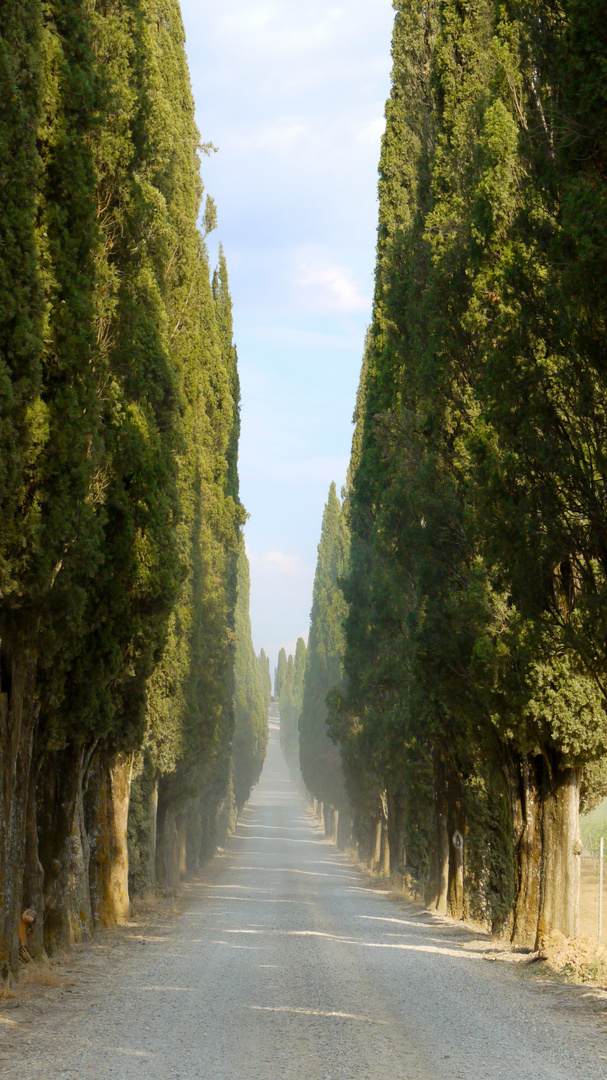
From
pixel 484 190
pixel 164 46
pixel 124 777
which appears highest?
pixel 164 46

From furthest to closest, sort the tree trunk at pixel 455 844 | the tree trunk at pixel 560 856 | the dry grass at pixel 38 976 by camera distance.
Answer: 1. the tree trunk at pixel 455 844
2. the tree trunk at pixel 560 856
3. the dry grass at pixel 38 976

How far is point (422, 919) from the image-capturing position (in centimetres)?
2166

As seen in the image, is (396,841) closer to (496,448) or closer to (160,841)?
(160,841)

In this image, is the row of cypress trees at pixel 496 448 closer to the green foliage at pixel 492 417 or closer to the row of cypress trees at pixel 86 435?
the green foliage at pixel 492 417

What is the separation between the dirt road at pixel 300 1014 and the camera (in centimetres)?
725

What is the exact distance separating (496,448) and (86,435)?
204 inches

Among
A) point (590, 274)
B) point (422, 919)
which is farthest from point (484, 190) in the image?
point (422, 919)

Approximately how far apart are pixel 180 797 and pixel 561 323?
22280 millimetres

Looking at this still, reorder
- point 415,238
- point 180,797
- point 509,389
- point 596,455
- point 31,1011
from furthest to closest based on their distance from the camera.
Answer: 1. point 180,797
2. point 415,238
3. point 509,389
4. point 596,455
5. point 31,1011

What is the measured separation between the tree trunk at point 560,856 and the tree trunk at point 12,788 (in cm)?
733

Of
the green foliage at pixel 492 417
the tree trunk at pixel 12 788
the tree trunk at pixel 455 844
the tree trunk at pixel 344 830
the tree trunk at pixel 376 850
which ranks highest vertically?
the green foliage at pixel 492 417

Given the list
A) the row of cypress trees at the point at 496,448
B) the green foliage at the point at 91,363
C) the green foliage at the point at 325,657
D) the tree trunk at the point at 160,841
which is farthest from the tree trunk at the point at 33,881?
the green foliage at the point at 325,657

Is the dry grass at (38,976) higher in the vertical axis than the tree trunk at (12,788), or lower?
lower

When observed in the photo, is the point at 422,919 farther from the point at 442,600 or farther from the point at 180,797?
the point at 180,797
